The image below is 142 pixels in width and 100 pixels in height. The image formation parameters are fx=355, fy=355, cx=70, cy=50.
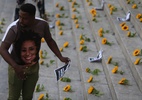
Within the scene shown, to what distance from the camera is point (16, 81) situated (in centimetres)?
390

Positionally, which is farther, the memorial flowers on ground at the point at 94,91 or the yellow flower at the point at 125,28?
the yellow flower at the point at 125,28

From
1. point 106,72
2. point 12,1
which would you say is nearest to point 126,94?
point 106,72

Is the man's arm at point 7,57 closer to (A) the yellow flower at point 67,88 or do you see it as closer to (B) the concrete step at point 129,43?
(A) the yellow flower at point 67,88

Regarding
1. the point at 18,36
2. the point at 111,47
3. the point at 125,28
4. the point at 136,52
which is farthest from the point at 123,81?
the point at 18,36

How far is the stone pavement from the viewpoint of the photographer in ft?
17.1

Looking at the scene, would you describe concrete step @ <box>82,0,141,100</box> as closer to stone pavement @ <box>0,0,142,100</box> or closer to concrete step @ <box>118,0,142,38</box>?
stone pavement @ <box>0,0,142,100</box>

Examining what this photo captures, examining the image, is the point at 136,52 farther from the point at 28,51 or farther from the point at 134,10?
the point at 28,51

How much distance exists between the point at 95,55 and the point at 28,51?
8.81 ft

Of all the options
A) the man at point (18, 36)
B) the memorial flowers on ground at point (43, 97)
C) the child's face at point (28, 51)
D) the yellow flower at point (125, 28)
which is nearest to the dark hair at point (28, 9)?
the man at point (18, 36)

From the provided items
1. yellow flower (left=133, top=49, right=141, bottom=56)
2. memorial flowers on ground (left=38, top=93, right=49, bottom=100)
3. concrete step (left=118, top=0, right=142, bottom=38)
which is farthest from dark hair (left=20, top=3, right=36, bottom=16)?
concrete step (left=118, top=0, right=142, bottom=38)

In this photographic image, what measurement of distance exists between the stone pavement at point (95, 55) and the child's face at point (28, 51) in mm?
1467

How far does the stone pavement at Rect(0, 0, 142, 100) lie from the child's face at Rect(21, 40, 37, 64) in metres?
1.47

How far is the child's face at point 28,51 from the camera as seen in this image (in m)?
3.74

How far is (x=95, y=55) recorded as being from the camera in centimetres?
630
